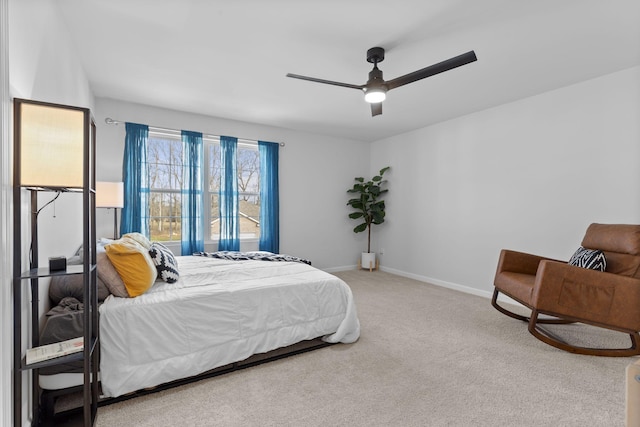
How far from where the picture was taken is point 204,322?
2.12m

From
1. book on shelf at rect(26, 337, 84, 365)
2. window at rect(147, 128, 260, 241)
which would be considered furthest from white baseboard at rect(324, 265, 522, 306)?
book on shelf at rect(26, 337, 84, 365)

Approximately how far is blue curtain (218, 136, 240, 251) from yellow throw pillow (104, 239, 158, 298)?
244 centimetres

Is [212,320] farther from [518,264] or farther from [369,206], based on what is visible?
[369,206]

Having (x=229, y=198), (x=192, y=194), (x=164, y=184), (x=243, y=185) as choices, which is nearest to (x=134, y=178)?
(x=164, y=184)

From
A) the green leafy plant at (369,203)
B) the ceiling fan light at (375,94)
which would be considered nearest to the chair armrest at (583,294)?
the ceiling fan light at (375,94)

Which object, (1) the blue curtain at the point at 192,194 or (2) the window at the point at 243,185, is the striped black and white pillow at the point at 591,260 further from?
(1) the blue curtain at the point at 192,194

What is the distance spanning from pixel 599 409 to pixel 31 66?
368 cm

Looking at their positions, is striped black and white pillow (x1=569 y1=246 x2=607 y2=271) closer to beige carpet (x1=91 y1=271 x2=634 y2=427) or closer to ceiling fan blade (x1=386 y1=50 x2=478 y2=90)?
beige carpet (x1=91 y1=271 x2=634 y2=427)

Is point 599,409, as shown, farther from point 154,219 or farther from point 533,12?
point 154,219

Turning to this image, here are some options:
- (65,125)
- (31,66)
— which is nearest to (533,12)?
(65,125)

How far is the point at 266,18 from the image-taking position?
2205 millimetres

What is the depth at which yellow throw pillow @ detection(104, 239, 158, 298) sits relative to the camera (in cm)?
204

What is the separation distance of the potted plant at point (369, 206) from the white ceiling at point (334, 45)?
2010 mm

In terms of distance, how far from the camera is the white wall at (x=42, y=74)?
129 cm
